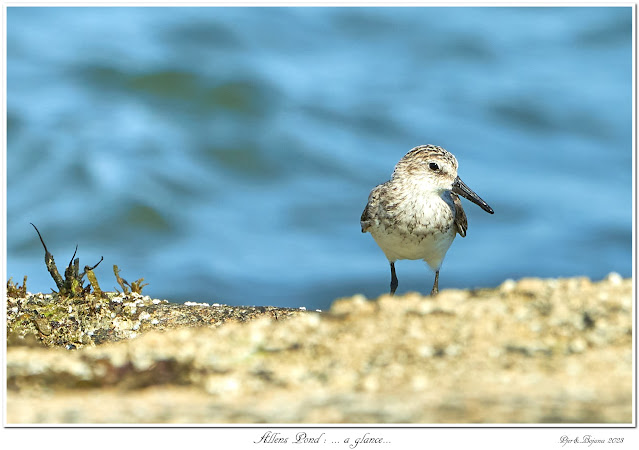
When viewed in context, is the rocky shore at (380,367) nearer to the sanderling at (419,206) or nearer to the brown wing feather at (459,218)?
the sanderling at (419,206)

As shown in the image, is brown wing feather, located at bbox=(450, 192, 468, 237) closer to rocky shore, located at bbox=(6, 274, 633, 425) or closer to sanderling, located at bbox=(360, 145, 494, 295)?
sanderling, located at bbox=(360, 145, 494, 295)

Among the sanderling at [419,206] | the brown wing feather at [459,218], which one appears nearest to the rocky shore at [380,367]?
the sanderling at [419,206]

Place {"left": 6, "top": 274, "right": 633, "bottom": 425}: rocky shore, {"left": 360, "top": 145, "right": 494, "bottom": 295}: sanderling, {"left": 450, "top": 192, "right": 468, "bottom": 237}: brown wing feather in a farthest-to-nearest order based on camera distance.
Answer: {"left": 450, "top": 192, "right": 468, "bottom": 237}: brown wing feather < {"left": 360, "top": 145, "right": 494, "bottom": 295}: sanderling < {"left": 6, "top": 274, "right": 633, "bottom": 425}: rocky shore

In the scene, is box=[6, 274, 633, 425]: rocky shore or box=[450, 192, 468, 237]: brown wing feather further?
box=[450, 192, 468, 237]: brown wing feather

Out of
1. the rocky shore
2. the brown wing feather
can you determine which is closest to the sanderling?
the brown wing feather
